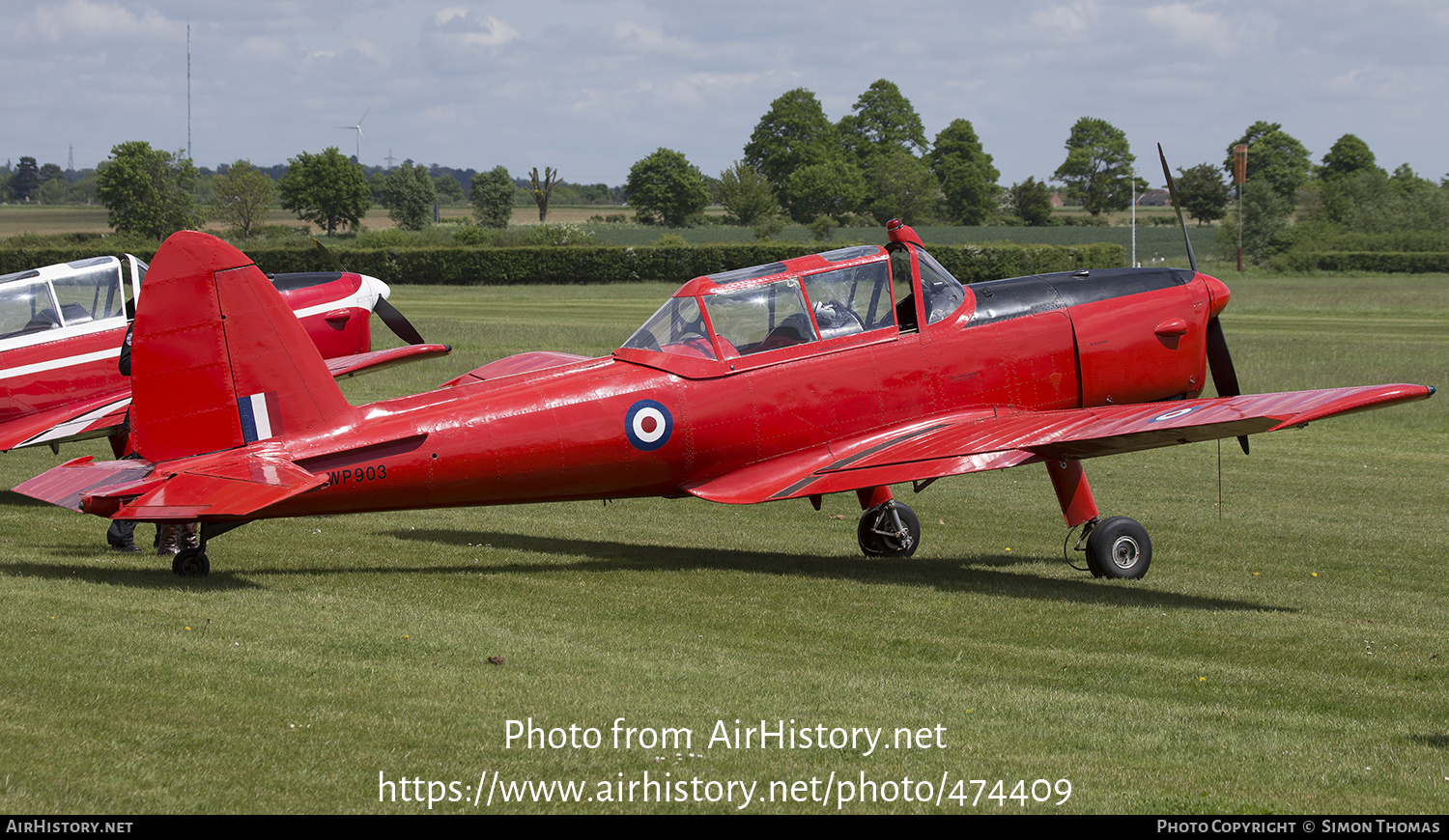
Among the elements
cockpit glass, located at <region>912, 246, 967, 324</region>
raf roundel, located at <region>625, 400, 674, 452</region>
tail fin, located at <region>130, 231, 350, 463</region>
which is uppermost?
cockpit glass, located at <region>912, 246, 967, 324</region>

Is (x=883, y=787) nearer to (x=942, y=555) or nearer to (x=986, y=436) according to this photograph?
(x=986, y=436)

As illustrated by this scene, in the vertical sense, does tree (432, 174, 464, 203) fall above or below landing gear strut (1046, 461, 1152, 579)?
above

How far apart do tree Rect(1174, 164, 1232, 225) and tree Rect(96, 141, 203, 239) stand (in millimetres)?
87947

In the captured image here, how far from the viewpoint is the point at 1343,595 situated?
925 cm

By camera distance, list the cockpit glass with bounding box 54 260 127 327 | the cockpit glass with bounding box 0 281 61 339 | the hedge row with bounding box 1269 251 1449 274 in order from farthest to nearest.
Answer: the hedge row with bounding box 1269 251 1449 274, the cockpit glass with bounding box 54 260 127 327, the cockpit glass with bounding box 0 281 61 339

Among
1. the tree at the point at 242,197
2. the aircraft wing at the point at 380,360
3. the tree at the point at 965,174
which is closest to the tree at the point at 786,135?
the tree at the point at 965,174

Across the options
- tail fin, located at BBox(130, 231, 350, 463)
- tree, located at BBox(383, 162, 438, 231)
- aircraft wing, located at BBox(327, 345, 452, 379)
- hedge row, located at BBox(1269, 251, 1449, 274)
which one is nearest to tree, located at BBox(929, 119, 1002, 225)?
hedge row, located at BBox(1269, 251, 1449, 274)

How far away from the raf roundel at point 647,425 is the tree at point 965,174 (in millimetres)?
113717

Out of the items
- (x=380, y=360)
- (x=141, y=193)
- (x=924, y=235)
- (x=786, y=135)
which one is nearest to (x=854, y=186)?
(x=786, y=135)

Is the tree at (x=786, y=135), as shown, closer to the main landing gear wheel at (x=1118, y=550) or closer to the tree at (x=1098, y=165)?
the tree at (x=1098, y=165)

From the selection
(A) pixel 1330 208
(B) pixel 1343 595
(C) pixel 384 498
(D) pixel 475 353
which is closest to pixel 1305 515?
(B) pixel 1343 595

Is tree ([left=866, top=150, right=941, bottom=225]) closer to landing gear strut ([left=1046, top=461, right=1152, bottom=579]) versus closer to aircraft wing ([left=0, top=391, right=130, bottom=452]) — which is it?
aircraft wing ([left=0, top=391, right=130, bottom=452])

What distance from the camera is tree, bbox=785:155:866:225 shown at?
117m

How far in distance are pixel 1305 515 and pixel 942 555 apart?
4.94 metres
